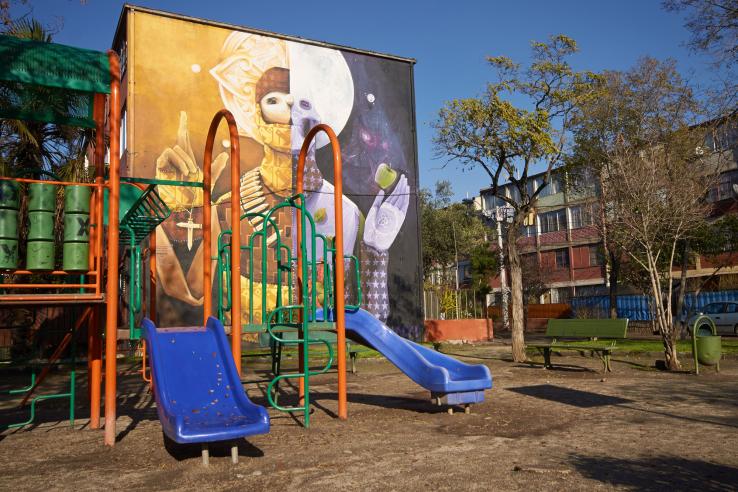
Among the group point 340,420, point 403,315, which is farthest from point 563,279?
point 340,420

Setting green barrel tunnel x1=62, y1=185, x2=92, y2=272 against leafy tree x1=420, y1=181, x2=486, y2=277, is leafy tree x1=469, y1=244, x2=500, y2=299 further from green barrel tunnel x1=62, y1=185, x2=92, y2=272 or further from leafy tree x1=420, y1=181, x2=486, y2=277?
green barrel tunnel x1=62, y1=185, x2=92, y2=272

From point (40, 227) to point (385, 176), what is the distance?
18298 millimetres

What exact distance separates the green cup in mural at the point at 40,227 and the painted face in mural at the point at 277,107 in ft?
52.4

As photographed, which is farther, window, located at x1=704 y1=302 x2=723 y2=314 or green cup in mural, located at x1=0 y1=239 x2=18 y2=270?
window, located at x1=704 y1=302 x2=723 y2=314

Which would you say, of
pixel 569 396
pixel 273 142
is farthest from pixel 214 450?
pixel 273 142

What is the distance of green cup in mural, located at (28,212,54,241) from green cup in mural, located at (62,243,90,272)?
0.21 m

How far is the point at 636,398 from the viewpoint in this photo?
9453 millimetres

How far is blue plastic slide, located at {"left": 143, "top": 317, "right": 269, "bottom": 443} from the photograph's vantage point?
219 inches

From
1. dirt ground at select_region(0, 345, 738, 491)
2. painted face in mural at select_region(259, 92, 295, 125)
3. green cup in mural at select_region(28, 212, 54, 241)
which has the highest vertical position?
painted face in mural at select_region(259, 92, 295, 125)

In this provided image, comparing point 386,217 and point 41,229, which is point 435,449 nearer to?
point 41,229

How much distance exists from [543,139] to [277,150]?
9.81 m

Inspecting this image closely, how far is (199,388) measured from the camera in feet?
20.9

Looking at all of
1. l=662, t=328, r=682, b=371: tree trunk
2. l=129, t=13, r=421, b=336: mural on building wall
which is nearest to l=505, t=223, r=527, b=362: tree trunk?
l=662, t=328, r=682, b=371: tree trunk

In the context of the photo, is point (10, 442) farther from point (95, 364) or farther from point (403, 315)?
point (403, 315)
